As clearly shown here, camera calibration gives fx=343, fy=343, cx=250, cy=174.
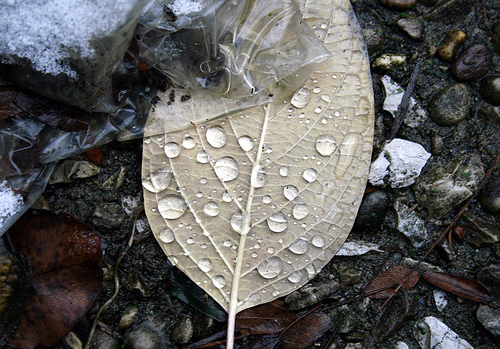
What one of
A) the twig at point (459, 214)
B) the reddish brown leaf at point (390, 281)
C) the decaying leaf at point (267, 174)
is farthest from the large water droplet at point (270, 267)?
the twig at point (459, 214)

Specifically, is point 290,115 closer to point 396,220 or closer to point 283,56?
point 283,56

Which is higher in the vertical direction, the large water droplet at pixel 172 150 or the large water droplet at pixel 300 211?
Result: the large water droplet at pixel 172 150

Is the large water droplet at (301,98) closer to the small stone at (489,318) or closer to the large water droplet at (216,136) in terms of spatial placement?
the large water droplet at (216,136)

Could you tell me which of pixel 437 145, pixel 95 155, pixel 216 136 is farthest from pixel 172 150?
pixel 437 145

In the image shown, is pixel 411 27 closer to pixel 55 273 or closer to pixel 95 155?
pixel 95 155

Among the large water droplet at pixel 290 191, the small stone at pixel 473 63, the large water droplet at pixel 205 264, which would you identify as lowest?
the large water droplet at pixel 205 264

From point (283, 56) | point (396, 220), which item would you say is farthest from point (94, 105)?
point (396, 220)

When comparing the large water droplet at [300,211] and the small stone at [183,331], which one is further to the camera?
the small stone at [183,331]
